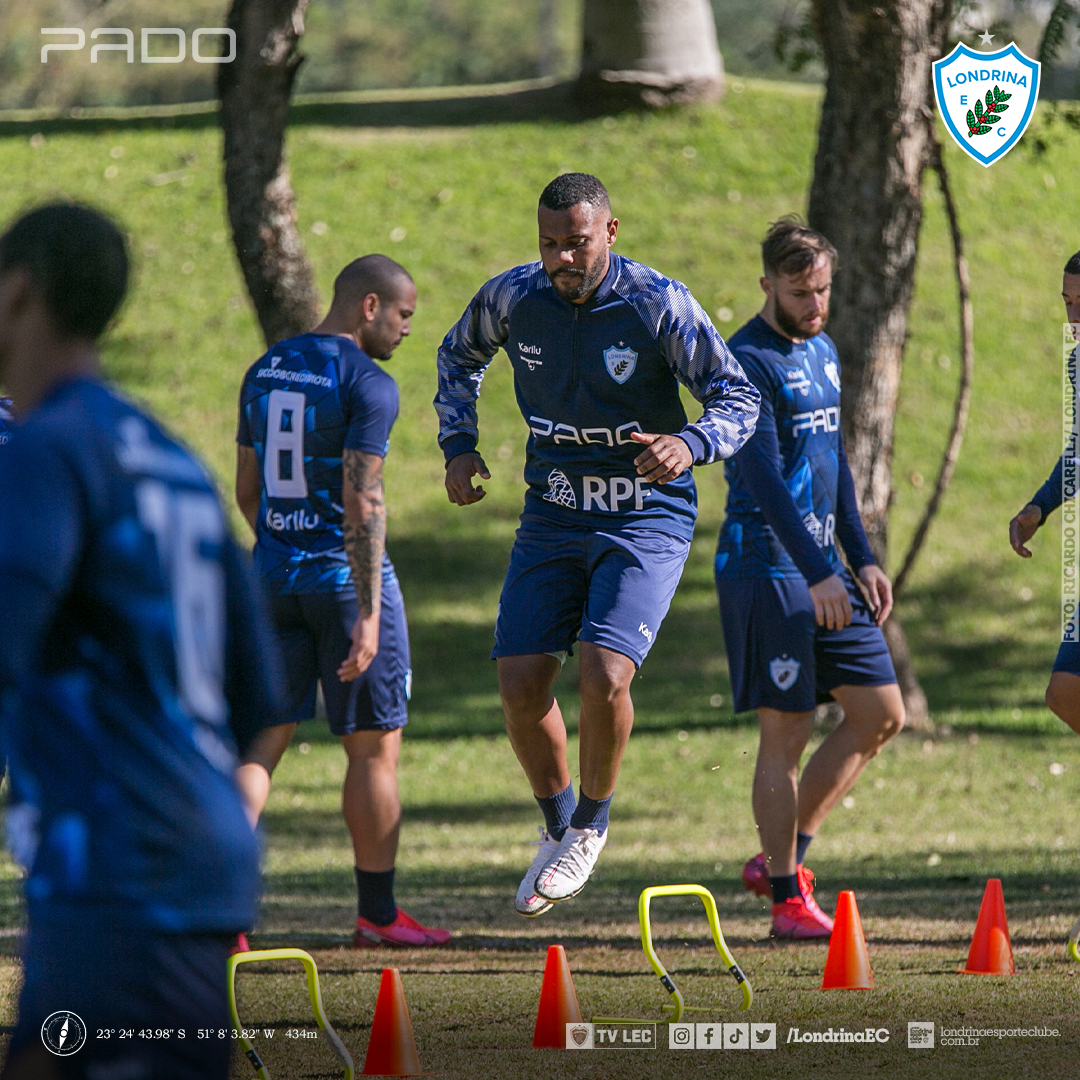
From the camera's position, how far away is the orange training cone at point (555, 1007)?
461 centimetres

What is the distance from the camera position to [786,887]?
20.0ft

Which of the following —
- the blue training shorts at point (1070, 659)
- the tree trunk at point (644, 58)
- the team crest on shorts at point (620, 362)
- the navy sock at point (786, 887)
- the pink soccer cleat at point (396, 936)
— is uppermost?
the tree trunk at point (644, 58)

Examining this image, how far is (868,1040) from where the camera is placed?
180 inches

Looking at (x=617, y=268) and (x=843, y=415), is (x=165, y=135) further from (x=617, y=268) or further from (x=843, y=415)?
(x=617, y=268)

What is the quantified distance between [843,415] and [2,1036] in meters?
7.38

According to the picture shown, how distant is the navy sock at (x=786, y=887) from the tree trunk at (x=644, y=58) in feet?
54.1

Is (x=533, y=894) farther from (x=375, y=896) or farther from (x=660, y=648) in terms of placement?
(x=660, y=648)

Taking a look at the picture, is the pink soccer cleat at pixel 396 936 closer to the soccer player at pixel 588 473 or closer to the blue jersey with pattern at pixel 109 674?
the soccer player at pixel 588 473

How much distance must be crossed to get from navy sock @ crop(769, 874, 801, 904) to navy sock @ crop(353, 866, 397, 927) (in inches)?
63.1

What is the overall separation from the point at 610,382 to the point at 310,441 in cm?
124

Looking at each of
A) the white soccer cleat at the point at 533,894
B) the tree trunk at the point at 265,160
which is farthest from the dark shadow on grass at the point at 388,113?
the white soccer cleat at the point at 533,894

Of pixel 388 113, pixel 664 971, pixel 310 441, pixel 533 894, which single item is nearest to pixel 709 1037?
pixel 664 971

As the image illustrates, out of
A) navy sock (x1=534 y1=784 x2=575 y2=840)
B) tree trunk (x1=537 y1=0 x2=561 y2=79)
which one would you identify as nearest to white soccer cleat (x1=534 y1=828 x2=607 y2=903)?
navy sock (x1=534 y1=784 x2=575 y2=840)

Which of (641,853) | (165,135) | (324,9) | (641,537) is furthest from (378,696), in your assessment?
(324,9)
